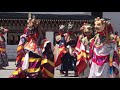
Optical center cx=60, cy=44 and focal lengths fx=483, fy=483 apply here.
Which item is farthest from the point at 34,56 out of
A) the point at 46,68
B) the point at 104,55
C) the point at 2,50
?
the point at 2,50

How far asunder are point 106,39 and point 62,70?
19.2ft

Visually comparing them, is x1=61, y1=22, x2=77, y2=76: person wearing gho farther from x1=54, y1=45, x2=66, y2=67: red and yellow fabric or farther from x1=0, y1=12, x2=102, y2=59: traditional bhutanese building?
x1=0, y1=12, x2=102, y2=59: traditional bhutanese building

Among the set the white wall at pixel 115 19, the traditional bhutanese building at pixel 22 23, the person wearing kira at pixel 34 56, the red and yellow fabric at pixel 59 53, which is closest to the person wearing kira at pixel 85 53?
the red and yellow fabric at pixel 59 53

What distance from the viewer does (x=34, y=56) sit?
361 inches

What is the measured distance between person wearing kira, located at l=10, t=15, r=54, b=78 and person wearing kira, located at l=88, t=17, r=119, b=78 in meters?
1.03

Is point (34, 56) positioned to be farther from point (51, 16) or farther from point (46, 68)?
point (51, 16)

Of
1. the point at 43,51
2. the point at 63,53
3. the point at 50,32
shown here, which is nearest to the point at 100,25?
the point at 43,51

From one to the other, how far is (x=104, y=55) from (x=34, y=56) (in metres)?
1.42

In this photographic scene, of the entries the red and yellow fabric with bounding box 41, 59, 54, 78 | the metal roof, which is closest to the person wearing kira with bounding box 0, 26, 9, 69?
the red and yellow fabric with bounding box 41, 59, 54, 78

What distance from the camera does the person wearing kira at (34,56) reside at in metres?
9.00

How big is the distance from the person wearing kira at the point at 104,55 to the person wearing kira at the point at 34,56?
3.39 feet

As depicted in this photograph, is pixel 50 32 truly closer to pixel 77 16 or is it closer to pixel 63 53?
pixel 77 16

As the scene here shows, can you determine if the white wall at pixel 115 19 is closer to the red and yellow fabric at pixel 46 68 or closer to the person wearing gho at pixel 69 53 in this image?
the person wearing gho at pixel 69 53

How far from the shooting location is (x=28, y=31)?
9.51 meters
